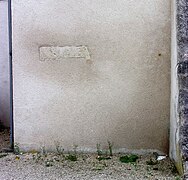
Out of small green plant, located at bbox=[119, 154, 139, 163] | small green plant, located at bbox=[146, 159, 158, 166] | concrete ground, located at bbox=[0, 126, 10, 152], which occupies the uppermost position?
concrete ground, located at bbox=[0, 126, 10, 152]

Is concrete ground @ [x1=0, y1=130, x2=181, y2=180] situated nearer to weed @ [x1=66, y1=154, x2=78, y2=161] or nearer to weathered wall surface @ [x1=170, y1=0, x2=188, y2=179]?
weed @ [x1=66, y1=154, x2=78, y2=161]

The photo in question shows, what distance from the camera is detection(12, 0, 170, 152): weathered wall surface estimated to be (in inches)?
213

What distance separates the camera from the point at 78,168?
4891 mm

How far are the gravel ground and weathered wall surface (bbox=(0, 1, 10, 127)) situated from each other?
169cm

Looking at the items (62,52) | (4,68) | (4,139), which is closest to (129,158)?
(62,52)

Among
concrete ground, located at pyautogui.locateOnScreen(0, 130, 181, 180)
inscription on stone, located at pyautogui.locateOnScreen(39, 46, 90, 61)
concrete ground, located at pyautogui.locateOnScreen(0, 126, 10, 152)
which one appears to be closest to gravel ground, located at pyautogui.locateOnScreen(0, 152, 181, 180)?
concrete ground, located at pyautogui.locateOnScreen(0, 130, 181, 180)

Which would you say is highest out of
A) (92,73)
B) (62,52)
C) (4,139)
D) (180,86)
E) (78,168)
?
(62,52)

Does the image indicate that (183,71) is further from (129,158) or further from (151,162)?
(129,158)

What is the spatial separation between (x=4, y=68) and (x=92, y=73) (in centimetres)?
226

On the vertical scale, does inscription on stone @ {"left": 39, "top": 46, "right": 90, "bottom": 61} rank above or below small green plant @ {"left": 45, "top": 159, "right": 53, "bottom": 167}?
above

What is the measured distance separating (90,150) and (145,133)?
2.72 ft

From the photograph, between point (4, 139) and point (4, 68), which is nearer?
point (4, 139)

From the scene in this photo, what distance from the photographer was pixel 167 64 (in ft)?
17.6

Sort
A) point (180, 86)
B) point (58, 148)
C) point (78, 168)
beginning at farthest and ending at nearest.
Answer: point (58, 148) < point (78, 168) < point (180, 86)
